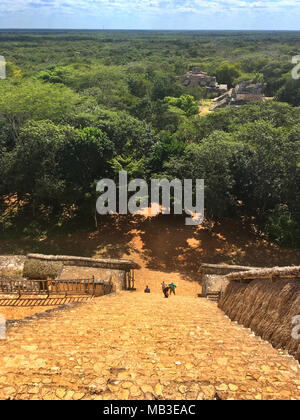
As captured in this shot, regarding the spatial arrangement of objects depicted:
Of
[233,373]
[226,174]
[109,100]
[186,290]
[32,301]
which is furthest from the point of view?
[109,100]

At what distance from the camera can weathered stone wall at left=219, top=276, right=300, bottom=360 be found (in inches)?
211

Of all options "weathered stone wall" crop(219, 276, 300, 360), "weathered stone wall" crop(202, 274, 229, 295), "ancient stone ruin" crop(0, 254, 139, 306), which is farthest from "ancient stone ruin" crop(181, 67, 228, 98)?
"weathered stone wall" crop(219, 276, 300, 360)

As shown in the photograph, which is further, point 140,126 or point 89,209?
A: point 140,126

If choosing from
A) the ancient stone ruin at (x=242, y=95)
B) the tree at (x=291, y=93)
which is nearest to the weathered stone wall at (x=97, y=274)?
the ancient stone ruin at (x=242, y=95)

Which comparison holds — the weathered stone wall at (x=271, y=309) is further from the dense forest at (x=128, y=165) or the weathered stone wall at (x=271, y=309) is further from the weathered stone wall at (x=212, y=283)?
the dense forest at (x=128, y=165)

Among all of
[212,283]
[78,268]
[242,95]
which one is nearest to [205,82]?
[242,95]

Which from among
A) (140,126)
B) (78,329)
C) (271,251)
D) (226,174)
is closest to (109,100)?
(140,126)

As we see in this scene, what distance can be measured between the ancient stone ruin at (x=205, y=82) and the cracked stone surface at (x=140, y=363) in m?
61.7

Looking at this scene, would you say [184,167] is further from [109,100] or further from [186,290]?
[109,100]

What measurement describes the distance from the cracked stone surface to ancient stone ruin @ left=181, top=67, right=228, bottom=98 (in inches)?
2429

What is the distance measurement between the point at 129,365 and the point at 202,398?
1.26m

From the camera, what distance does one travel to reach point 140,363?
4316mm

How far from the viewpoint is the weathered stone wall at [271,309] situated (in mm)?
5371
